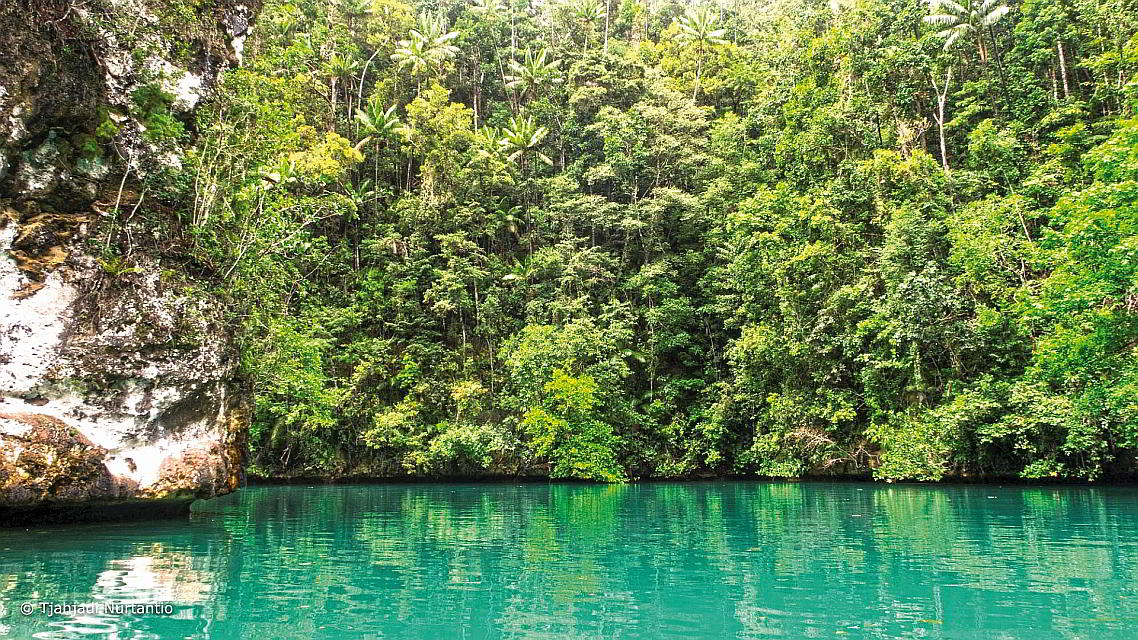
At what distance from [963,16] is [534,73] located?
17.8 meters

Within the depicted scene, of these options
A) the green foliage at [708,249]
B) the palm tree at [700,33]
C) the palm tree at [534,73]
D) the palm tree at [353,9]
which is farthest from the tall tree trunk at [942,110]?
the palm tree at [353,9]

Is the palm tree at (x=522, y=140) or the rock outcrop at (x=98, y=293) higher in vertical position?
the palm tree at (x=522, y=140)

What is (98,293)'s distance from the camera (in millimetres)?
11688

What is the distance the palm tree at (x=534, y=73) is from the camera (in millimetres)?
34656

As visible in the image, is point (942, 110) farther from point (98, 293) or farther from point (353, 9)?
point (98, 293)

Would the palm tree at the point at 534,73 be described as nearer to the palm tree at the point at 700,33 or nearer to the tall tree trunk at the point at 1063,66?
the palm tree at the point at 700,33

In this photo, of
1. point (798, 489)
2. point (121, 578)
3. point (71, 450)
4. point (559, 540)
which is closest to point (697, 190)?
point (798, 489)

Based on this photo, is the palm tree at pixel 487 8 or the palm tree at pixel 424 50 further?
the palm tree at pixel 487 8

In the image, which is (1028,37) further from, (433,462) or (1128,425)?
(433,462)

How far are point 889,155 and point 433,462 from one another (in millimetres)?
19877

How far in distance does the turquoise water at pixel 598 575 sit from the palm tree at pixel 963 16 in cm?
1867

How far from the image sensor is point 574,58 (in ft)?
119

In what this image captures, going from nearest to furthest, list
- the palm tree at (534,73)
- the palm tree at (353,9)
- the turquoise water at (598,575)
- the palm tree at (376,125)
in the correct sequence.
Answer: the turquoise water at (598,575) < the palm tree at (376,125) < the palm tree at (534,73) < the palm tree at (353,9)
